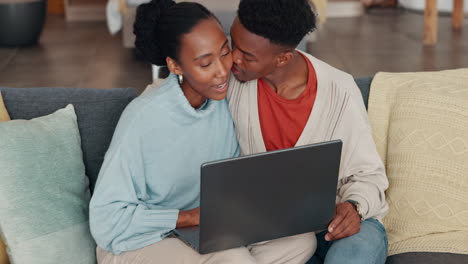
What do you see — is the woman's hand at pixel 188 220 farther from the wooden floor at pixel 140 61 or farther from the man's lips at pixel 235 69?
the wooden floor at pixel 140 61

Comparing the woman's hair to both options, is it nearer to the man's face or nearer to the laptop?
the man's face

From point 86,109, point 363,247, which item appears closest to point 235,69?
point 86,109

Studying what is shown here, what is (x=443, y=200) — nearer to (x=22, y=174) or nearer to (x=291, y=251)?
(x=291, y=251)

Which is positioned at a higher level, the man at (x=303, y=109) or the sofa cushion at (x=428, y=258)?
the man at (x=303, y=109)

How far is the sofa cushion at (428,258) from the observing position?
2.00 metres

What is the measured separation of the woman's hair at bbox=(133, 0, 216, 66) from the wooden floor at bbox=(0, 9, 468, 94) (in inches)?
113

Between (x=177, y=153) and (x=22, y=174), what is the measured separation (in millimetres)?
424

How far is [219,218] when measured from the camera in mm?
1677

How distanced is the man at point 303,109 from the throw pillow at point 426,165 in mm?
130

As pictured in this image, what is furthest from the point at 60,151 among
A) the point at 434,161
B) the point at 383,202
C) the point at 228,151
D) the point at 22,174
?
the point at 434,161

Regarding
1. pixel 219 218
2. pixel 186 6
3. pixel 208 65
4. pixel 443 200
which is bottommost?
pixel 443 200

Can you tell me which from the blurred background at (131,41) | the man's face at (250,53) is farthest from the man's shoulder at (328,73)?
the blurred background at (131,41)

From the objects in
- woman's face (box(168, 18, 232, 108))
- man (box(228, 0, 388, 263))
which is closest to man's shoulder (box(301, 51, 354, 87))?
man (box(228, 0, 388, 263))

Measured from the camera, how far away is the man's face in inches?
77.2
